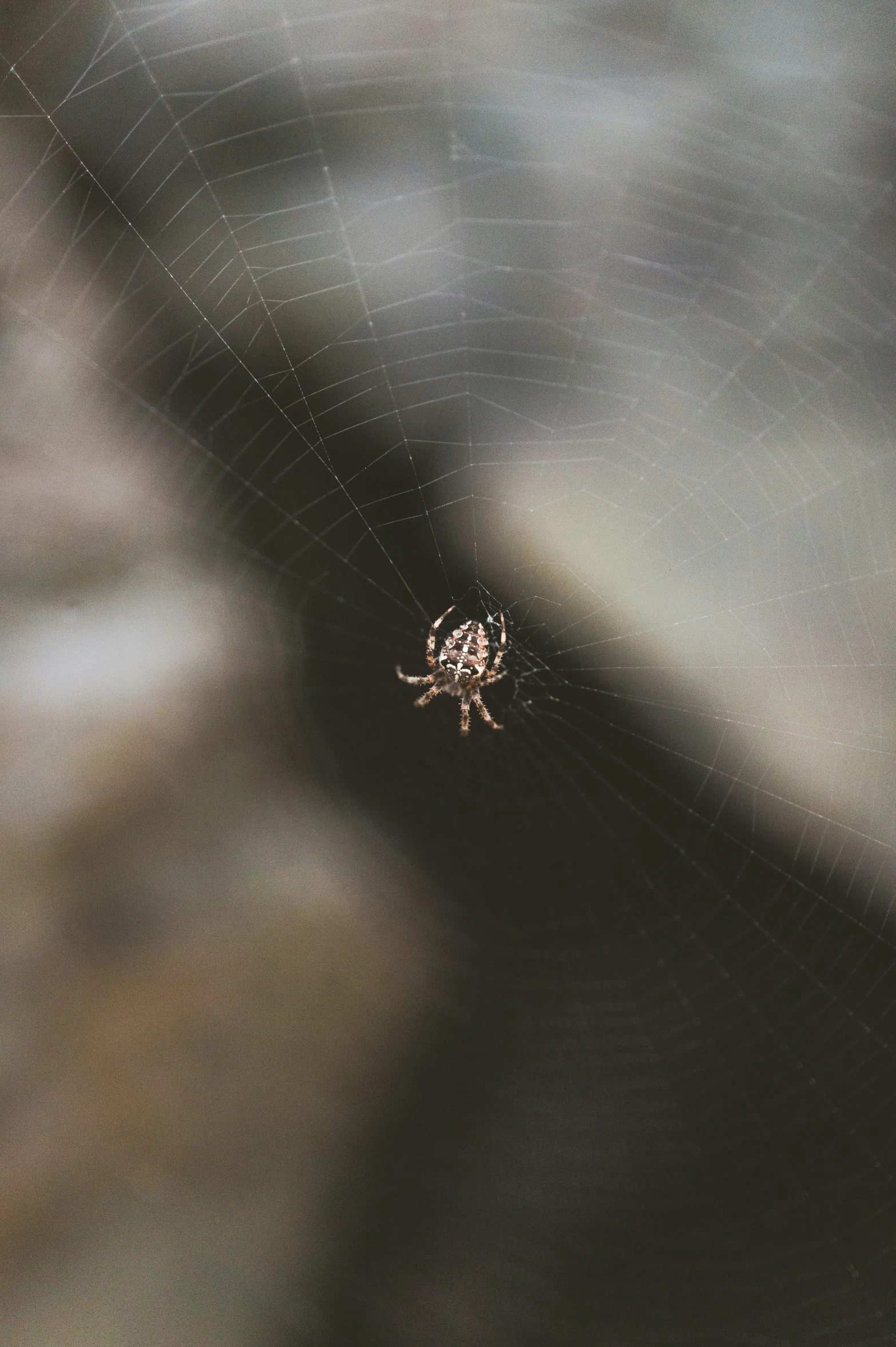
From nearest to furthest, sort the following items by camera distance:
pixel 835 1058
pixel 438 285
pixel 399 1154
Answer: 1. pixel 438 285
2. pixel 835 1058
3. pixel 399 1154

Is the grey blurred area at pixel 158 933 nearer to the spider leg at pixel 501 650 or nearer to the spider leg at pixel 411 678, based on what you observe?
the spider leg at pixel 411 678

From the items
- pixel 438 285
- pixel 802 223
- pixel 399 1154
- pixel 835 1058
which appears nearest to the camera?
pixel 802 223

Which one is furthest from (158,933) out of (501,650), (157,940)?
(501,650)

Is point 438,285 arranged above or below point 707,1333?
above

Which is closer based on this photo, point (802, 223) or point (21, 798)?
point (802, 223)

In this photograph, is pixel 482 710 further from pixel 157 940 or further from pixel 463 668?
pixel 157 940

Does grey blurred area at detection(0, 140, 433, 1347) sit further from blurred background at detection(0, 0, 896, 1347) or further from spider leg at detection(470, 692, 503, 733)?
spider leg at detection(470, 692, 503, 733)

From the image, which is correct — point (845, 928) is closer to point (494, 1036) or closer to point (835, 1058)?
point (835, 1058)

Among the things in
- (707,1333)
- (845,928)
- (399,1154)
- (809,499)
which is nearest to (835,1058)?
(845,928)

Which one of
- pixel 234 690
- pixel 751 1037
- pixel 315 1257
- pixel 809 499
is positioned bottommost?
pixel 315 1257
